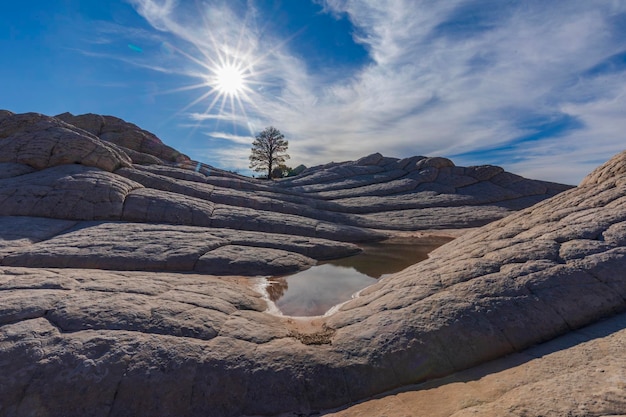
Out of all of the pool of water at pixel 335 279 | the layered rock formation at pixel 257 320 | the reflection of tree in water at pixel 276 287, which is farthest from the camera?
the reflection of tree in water at pixel 276 287

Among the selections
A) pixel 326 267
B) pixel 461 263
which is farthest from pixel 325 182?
pixel 461 263

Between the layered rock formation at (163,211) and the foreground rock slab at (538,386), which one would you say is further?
the layered rock formation at (163,211)

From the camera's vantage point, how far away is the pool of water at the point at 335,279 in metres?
11.3

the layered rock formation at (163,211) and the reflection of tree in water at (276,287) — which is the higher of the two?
the layered rock formation at (163,211)

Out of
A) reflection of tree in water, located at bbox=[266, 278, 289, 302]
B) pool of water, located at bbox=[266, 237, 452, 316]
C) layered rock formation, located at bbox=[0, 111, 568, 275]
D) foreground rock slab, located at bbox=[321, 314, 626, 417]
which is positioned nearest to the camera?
foreground rock slab, located at bbox=[321, 314, 626, 417]

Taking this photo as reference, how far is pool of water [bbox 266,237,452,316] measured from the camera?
11.3m

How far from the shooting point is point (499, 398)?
4555 millimetres

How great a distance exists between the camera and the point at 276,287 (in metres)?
13.1

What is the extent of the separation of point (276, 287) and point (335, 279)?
3.22 metres

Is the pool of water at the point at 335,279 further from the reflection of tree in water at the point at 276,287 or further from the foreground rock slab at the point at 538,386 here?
the foreground rock slab at the point at 538,386

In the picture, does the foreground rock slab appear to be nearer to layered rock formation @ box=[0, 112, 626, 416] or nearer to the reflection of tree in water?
layered rock formation @ box=[0, 112, 626, 416]

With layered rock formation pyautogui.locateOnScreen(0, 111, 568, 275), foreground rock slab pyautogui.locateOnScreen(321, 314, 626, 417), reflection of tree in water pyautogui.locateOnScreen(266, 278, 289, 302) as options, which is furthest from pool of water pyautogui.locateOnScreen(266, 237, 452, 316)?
foreground rock slab pyautogui.locateOnScreen(321, 314, 626, 417)

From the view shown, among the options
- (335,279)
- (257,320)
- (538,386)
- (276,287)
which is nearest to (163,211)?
(276,287)

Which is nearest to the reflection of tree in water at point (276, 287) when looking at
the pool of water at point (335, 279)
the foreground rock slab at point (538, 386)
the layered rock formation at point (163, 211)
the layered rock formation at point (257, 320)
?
the pool of water at point (335, 279)
